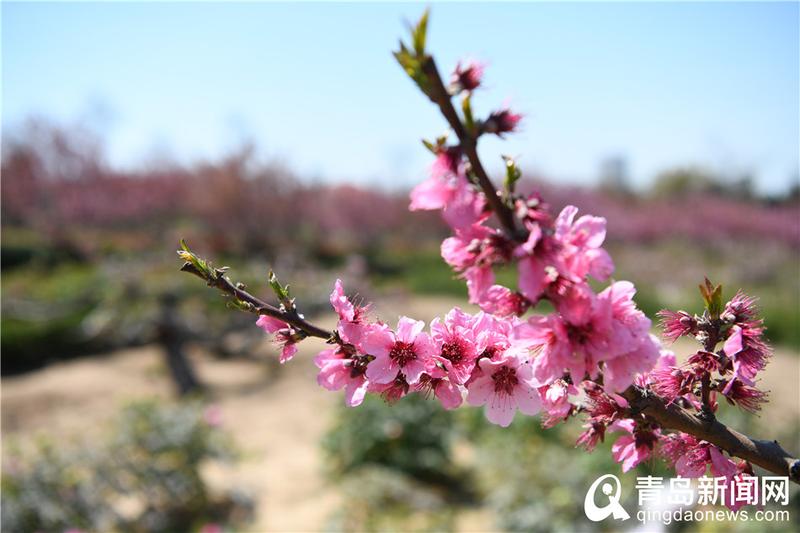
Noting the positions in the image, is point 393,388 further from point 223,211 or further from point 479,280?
point 223,211

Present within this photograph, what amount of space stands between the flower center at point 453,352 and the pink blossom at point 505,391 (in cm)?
4

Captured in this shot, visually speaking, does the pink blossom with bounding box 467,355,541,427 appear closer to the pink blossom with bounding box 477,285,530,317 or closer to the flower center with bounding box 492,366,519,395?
the flower center with bounding box 492,366,519,395

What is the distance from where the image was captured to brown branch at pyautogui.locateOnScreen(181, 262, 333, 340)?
865 millimetres

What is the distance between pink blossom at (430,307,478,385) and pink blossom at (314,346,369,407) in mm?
133

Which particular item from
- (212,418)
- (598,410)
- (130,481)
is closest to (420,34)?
(598,410)

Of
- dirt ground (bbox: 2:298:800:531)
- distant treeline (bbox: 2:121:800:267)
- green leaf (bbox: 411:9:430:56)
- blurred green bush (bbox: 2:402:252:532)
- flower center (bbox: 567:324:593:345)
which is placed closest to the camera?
green leaf (bbox: 411:9:430:56)

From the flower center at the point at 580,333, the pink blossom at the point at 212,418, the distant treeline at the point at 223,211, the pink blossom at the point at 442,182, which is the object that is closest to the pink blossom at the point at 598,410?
the flower center at the point at 580,333

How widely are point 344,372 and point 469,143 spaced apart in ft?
1.64

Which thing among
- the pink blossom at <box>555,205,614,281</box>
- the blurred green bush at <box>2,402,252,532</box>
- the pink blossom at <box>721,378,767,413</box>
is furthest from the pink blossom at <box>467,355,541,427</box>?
the blurred green bush at <box>2,402,252,532</box>

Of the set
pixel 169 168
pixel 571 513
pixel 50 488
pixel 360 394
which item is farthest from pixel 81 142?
pixel 360 394

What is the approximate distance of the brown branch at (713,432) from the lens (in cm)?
85

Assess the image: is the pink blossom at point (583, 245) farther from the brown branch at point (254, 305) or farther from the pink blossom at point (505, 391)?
the brown branch at point (254, 305)

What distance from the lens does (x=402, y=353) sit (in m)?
0.94

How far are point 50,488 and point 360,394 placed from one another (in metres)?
4.12
